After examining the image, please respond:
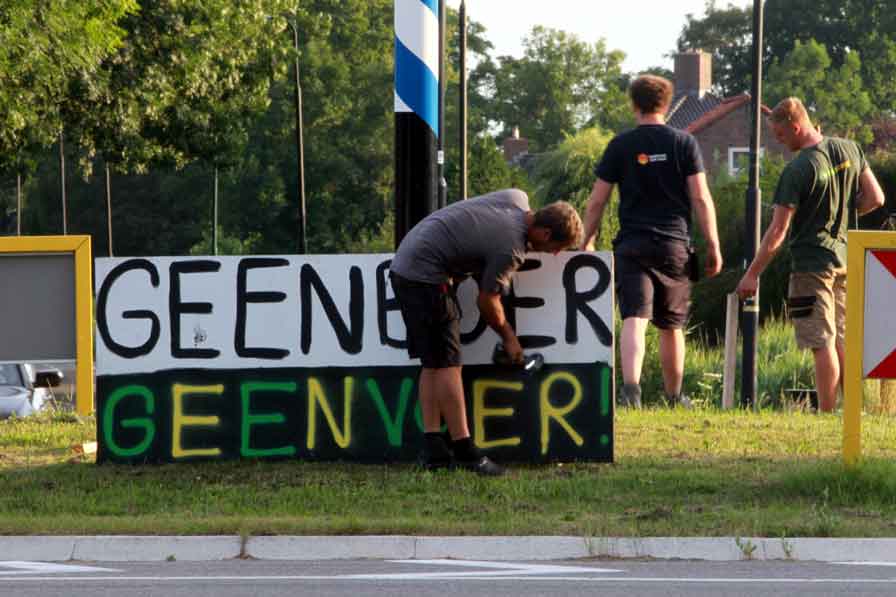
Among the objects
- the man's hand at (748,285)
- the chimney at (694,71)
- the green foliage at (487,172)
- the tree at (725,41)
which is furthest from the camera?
the tree at (725,41)

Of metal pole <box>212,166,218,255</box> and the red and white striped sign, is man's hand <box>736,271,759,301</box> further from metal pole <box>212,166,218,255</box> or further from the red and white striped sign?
metal pole <box>212,166,218,255</box>

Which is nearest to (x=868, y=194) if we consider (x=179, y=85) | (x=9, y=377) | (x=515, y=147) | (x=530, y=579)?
(x=530, y=579)

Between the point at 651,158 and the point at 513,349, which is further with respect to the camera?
the point at 651,158

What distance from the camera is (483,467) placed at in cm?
870

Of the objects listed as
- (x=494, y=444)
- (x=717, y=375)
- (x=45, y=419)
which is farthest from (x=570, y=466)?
(x=717, y=375)

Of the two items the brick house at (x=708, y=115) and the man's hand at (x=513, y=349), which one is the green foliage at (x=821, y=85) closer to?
the brick house at (x=708, y=115)

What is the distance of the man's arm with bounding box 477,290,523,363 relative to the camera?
8570 millimetres

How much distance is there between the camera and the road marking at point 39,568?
22.6ft

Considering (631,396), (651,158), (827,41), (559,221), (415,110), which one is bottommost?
(631,396)

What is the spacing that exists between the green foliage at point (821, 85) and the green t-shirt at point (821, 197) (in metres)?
80.5

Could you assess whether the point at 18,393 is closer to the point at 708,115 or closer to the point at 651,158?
the point at 651,158

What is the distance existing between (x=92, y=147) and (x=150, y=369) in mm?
23025

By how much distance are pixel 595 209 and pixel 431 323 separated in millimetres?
1581

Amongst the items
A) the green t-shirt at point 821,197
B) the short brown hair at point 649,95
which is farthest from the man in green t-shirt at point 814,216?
the short brown hair at point 649,95
